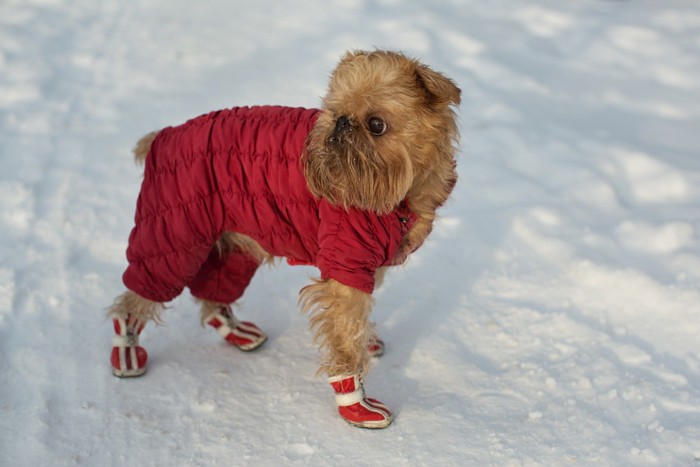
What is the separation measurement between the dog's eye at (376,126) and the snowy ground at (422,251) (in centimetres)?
127

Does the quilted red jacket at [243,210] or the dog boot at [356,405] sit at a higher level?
the quilted red jacket at [243,210]

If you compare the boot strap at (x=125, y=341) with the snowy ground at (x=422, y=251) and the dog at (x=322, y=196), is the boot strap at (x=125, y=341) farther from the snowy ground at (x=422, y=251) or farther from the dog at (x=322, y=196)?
the snowy ground at (x=422, y=251)

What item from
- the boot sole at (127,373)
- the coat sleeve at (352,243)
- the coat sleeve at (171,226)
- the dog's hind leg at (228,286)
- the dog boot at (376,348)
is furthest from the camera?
the dog boot at (376,348)

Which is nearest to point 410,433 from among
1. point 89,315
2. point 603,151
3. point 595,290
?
point 595,290

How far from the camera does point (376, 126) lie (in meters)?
2.73

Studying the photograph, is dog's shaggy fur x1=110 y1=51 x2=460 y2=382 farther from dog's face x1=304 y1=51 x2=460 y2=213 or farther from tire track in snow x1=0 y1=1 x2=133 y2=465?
tire track in snow x1=0 y1=1 x2=133 y2=465

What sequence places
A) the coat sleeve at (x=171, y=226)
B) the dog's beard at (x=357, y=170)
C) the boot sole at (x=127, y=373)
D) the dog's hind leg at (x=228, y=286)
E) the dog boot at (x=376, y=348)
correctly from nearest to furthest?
1. the dog's beard at (x=357, y=170)
2. the coat sleeve at (x=171, y=226)
3. the boot sole at (x=127, y=373)
4. the dog's hind leg at (x=228, y=286)
5. the dog boot at (x=376, y=348)

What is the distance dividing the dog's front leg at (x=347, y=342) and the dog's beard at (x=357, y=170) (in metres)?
0.38

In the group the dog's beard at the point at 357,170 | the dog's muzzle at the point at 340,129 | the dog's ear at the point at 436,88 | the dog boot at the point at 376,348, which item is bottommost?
the dog boot at the point at 376,348

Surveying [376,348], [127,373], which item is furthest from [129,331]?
[376,348]

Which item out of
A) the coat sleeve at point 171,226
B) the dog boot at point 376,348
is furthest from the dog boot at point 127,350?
the dog boot at point 376,348

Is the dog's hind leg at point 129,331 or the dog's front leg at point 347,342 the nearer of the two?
the dog's front leg at point 347,342

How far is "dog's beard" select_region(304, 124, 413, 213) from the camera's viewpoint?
271 cm

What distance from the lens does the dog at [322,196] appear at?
273 centimetres
